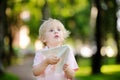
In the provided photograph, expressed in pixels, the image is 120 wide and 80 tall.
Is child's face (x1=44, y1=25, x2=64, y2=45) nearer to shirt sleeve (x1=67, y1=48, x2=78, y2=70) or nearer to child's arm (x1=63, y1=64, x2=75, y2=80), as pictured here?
shirt sleeve (x1=67, y1=48, x2=78, y2=70)

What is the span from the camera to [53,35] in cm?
551

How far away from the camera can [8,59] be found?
3825 centimetres

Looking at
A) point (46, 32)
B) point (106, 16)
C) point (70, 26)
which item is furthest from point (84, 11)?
point (46, 32)

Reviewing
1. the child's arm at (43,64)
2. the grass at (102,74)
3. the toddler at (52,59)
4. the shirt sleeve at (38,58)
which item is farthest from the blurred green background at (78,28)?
the child's arm at (43,64)

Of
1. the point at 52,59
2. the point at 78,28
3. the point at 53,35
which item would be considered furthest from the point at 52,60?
the point at 78,28

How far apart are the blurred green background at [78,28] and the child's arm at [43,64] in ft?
3.30

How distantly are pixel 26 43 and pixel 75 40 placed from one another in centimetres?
2689

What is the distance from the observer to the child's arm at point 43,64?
5211 millimetres

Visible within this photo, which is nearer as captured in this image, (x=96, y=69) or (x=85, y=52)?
(x=96, y=69)

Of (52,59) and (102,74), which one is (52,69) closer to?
(52,59)

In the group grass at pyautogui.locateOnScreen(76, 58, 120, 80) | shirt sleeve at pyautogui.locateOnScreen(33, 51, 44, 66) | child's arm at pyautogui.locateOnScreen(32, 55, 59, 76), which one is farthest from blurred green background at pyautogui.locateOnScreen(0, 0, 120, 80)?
child's arm at pyautogui.locateOnScreen(32, 55, 59, 76)

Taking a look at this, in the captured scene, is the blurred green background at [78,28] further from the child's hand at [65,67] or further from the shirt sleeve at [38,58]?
the child's hand at [65,67]

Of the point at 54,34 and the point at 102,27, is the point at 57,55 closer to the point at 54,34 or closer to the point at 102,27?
the point at 54,34

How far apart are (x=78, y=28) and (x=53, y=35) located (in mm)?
47553
